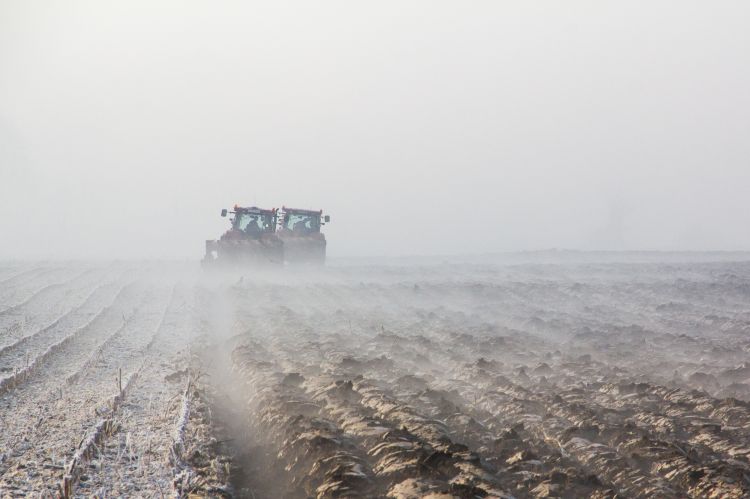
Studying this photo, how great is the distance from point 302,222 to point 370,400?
23.1 meters

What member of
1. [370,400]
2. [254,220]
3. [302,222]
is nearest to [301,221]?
[302,222]

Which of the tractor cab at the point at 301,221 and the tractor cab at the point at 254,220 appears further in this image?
the tractor cab at the point at 301,221

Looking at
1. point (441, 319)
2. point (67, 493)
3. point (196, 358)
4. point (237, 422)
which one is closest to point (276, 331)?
point (196, 358)

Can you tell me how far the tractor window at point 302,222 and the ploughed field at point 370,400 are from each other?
1342cm

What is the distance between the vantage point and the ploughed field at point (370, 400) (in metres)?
4.54

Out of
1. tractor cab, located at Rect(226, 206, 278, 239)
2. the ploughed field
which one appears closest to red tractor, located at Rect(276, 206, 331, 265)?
tractor cab, located at Rect(226, 206, 278, 239)

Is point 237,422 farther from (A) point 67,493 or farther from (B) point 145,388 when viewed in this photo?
(A) point 67,493

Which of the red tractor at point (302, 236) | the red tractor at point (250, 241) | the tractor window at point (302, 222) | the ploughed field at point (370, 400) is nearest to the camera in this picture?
the ploughed field at point (370, 400)

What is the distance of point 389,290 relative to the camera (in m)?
20.5

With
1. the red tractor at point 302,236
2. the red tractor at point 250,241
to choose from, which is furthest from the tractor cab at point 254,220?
the red tractor at point 302,236

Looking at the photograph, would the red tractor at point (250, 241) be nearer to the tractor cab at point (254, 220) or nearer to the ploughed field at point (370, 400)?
the tractor cab at point (254, 220)

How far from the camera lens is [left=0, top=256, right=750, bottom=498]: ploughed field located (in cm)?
454

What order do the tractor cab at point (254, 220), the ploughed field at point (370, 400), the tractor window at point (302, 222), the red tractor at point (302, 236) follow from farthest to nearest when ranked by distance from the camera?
A: the tractor window at point (302, 222), the red tractor at point (302, 236), the tractor cab at point (254, 220), the ploughed field at point (370, 400)

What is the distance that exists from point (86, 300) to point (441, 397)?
1203cm
